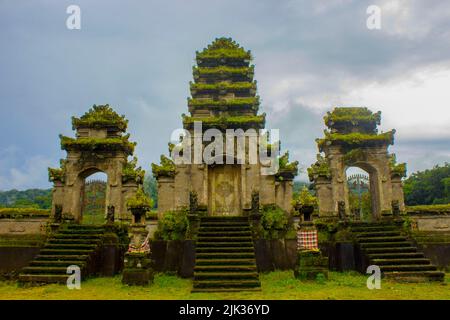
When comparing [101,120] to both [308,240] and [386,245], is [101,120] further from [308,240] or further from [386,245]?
[386,245]

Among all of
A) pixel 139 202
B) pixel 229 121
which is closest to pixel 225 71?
pixel 229 121

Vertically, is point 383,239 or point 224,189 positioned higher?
point 224,189

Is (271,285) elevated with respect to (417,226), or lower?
lower

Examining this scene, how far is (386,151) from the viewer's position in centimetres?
1727

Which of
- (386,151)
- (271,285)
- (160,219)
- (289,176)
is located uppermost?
(386,151)

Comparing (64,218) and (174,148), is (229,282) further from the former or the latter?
(64,218)

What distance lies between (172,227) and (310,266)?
6.13 meters

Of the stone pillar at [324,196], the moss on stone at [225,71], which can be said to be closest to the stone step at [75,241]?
the stone pillar at [324,196]

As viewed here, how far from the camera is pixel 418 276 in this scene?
12.4 metres

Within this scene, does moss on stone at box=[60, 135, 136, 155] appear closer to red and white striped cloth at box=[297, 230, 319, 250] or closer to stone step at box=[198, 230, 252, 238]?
stone step at box=[198, 230, 252, 238]

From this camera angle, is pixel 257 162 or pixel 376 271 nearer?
pixel 376 271
